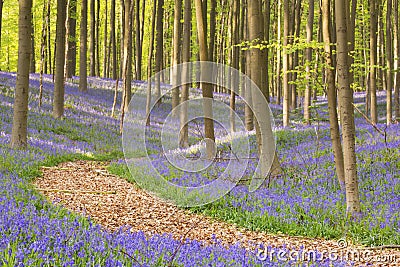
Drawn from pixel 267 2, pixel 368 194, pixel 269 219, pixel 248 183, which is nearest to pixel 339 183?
pixel 368 194

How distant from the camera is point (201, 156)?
14.6m

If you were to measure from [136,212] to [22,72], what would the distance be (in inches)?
270

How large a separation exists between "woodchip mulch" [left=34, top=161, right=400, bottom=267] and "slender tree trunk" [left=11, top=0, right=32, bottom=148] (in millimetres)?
1889

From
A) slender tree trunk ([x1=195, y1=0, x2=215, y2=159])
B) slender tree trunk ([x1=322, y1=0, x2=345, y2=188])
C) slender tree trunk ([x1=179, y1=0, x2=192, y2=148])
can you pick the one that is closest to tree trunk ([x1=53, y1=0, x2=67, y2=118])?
slender tree trunk ([x1=179, y1=0, x2=192, y2=148])

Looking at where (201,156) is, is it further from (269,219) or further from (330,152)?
(269,219)

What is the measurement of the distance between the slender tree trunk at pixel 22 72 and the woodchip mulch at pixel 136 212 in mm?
1889

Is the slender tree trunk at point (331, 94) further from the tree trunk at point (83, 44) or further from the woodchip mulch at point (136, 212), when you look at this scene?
the tree trunk at point (83, 44)

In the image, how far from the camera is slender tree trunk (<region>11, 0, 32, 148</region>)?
12.8 m

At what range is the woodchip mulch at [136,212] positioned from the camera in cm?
709

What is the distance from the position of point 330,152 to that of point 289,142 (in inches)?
117

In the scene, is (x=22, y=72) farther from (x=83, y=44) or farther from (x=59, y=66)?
(x=83, y=44)

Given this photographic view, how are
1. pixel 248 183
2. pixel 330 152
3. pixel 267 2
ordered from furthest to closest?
→ pixel 267 2 → pixel 330 152 → pixel 248 183

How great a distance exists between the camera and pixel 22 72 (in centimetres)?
1290

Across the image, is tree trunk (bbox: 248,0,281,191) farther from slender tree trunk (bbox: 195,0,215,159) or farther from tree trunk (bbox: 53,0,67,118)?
tree trunk (bbox: 53,0,67,118)
